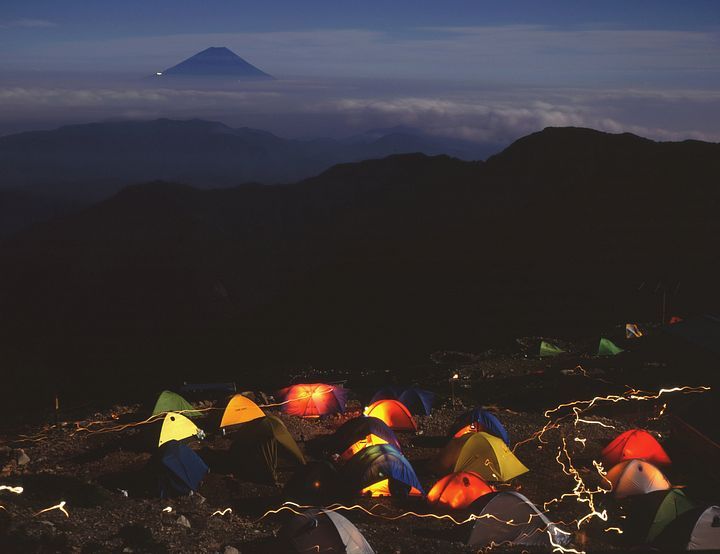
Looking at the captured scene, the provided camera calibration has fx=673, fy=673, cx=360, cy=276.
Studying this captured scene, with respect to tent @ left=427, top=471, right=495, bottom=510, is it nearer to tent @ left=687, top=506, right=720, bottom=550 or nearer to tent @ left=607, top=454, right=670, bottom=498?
tent @ left=607, top=454, right=670, bottom=498

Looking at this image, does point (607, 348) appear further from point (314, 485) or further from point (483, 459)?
point (314, 485)

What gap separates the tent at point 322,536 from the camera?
12.1 metres

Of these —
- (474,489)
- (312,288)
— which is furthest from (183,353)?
(474,489)

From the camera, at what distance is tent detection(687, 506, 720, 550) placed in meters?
12.6

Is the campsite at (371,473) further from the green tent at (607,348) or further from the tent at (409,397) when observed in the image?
the green tent at (607,348)

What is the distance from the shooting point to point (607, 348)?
29688mm

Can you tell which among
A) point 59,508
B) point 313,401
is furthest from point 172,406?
point 59,508

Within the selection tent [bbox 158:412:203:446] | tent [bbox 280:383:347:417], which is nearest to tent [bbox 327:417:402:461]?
tent [bbox 280:383:347:417]

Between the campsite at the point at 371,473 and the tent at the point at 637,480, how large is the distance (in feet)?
0.10

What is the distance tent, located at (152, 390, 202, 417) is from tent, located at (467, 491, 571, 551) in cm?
1060

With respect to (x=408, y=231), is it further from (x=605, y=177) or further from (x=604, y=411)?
(x=604, y=411)

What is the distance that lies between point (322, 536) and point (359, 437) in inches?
224

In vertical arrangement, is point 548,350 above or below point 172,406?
below

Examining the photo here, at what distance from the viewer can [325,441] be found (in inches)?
764
